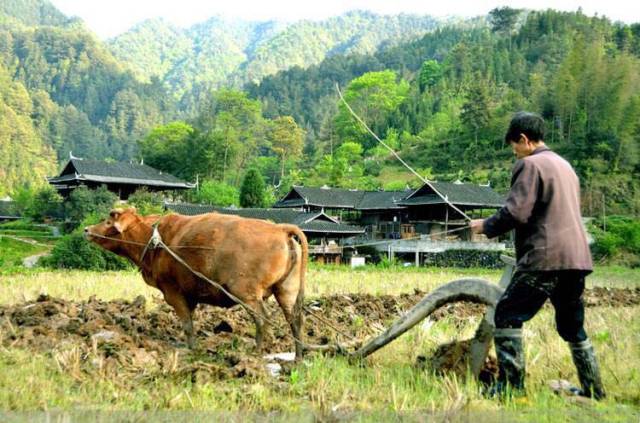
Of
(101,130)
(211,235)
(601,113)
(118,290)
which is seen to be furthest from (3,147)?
(211,235)

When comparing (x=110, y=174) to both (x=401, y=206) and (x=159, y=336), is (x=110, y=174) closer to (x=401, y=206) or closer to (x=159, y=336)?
(x=401, y=206)

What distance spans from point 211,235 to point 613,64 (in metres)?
61.5

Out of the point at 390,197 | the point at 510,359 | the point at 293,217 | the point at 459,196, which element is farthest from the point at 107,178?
A: the point at 510,359

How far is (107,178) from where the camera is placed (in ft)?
138

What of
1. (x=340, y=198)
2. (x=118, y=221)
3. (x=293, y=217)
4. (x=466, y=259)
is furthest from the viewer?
(x=340, y=198)

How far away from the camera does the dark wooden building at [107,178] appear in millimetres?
42031

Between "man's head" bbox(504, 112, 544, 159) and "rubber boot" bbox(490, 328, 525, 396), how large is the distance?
3.96 feet

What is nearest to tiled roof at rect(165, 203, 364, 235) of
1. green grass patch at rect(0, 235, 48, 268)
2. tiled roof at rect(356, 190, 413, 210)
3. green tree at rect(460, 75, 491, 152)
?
tiled roof at rect(356, 190, 413, 210)

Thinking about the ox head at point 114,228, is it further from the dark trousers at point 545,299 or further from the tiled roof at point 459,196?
the tiled roof at point 459,196

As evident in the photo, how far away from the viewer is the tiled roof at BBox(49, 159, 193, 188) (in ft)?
138

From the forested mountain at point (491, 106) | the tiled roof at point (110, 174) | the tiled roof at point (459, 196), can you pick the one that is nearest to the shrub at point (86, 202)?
the tiled roof at point (110, 174)

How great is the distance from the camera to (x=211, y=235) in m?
6.43

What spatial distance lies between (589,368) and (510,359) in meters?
0.51

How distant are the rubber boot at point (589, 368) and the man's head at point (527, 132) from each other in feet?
4.35
